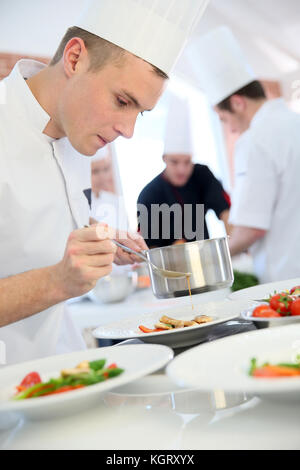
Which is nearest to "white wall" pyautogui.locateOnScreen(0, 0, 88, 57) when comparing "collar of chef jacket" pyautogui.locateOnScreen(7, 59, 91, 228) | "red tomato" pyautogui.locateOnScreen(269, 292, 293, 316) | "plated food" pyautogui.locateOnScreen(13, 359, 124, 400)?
"collar of chef jacket" pyautogui.locateOnScreen(7, 59, 91, 228)

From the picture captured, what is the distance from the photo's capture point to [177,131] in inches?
149

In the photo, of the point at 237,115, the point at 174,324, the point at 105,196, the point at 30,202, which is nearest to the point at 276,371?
the point at 174,324

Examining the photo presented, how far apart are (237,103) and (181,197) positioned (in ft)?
3.28

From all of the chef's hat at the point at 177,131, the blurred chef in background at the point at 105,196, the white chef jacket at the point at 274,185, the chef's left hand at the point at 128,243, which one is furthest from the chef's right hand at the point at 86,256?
the chef's hat at the point at 177,131

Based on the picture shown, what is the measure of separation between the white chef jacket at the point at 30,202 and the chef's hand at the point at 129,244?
14 cm

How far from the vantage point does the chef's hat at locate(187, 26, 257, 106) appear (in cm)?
283

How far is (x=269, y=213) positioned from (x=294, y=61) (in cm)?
406

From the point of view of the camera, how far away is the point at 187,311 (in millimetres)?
1242

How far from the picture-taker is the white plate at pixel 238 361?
602mm

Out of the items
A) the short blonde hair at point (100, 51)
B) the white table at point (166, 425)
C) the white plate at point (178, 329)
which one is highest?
the short blonde hair at point (100, 51)

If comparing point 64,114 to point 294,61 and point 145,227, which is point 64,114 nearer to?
point 145,227

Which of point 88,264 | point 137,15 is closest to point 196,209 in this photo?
point 137,15

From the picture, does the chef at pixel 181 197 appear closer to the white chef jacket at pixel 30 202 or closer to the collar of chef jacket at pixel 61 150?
the collar of chef jacket at pixel 61 150

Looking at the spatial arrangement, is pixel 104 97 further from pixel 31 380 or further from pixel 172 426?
pixel 172 426
